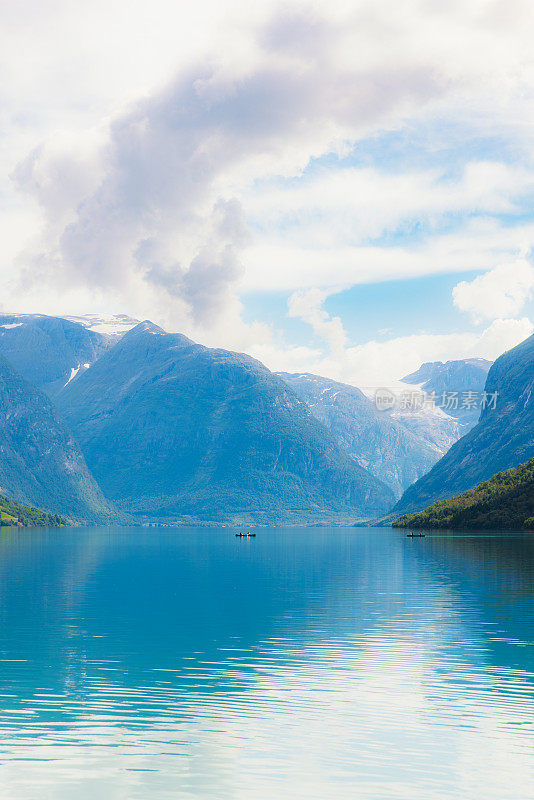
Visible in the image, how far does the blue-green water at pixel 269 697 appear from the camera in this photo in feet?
98.4

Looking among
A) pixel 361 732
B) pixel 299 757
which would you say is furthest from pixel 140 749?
pixel 361 732

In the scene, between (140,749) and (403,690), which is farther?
(403,690)

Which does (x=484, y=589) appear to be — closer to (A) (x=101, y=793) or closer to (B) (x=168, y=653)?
(B) (x=168, y=653)

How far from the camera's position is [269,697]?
4150 cm

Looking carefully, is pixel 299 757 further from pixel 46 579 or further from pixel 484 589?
pixel 46 579

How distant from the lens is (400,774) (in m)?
30.4

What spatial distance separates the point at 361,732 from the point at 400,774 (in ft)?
17.8

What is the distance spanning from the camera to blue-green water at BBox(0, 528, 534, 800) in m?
30.0

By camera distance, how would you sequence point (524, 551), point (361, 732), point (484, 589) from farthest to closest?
point (524, 551) → point (484, 589) → point (361, 732)

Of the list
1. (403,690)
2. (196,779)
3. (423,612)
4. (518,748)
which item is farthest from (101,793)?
(423,612)

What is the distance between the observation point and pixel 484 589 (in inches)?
3706

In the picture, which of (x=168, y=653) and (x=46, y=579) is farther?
(x=46, y=579)

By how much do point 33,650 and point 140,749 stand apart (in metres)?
25.1

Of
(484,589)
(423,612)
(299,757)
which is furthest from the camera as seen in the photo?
(484,589)
